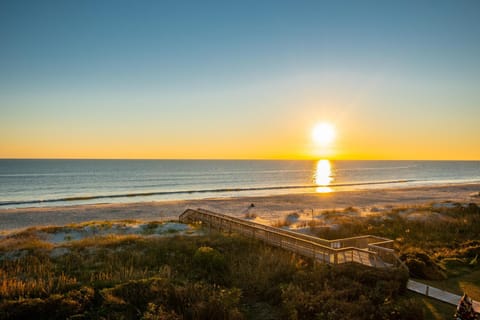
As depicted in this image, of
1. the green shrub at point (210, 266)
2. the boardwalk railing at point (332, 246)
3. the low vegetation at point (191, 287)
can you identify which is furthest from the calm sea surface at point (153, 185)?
the green shrub at point (210, 266)

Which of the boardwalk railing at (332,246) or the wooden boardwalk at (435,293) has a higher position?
the boardwalk railing at (332,246)

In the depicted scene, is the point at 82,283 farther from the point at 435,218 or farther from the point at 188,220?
the point at 435,218

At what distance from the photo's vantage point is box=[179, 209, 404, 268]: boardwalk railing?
38.6 ft

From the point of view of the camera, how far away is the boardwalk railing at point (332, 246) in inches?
463

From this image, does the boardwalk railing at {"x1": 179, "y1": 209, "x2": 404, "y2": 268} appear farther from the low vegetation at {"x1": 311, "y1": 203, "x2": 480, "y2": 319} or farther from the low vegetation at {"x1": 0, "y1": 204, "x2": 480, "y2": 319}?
the low vegetation at {"x1": 311, "y1": 203, "x2": 480, "y2": 319}

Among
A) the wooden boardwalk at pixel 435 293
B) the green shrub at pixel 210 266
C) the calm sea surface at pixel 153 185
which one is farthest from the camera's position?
the calm sea surface at pixel 153 185

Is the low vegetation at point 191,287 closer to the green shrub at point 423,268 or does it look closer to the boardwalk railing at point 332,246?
the boardwalk railing at point 332,246

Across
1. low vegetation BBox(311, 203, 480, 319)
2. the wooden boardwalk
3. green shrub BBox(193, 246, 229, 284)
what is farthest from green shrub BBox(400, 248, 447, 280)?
green shrub BBox(193, 246, 229, 284)

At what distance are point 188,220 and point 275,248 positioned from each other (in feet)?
38.4

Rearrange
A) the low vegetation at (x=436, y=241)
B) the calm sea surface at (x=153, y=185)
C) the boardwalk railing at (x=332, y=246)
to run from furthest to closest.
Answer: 1. the calm sea surface at (x=153, y=185)
2. the boardwalk railing at (x=332, y=246)
3. the low vegetation at (x=436, y=241)

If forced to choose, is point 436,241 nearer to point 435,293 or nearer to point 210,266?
point 435,293

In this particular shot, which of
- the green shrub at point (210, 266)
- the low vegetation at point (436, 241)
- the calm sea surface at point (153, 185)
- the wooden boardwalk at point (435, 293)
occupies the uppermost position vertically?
the green shrub at point (210, 266)

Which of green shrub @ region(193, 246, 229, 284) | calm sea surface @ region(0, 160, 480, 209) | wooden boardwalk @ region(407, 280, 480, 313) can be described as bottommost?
calm sea surface @ region(0, 160, 480, 209)

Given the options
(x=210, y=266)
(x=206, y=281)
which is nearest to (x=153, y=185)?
(x=210, y=266)
